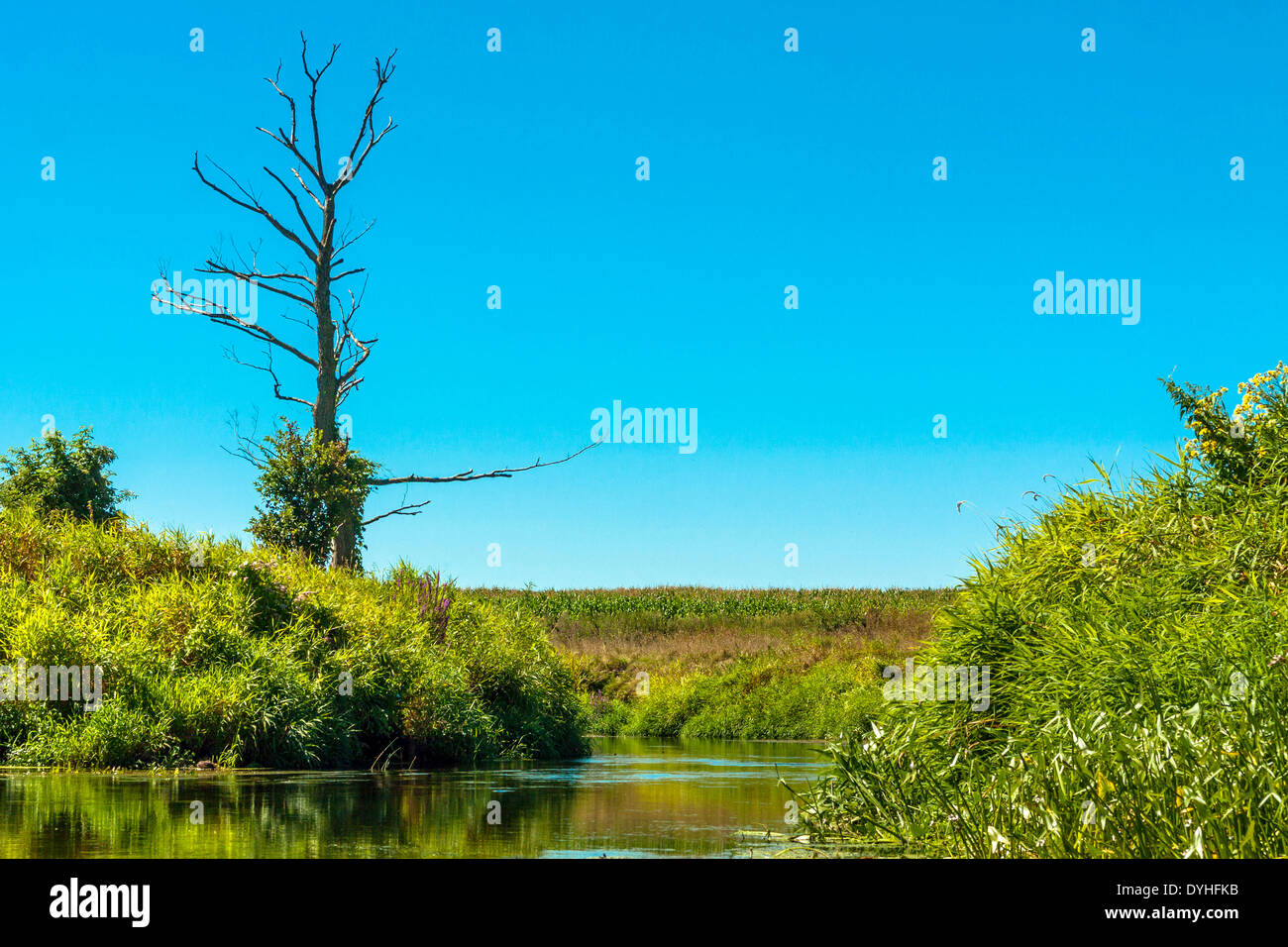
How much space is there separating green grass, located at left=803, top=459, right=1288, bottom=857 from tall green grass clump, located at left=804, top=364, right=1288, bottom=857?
0.01m

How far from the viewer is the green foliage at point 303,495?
2786 cm

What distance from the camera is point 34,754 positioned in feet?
46.5

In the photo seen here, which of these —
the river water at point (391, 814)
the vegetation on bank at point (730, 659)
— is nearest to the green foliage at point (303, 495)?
the vegetation on bank at point (730, 659)

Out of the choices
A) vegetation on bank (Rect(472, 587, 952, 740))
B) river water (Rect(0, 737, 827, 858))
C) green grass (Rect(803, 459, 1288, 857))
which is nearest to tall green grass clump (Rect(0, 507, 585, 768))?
river water (Rect(0, 737, 827, 858))

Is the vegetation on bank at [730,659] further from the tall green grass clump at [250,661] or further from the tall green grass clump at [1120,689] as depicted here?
the tall green grass clump at [1120,689]

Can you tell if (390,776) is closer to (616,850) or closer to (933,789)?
(616,850)

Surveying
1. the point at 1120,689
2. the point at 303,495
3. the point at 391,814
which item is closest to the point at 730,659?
the point at 303,495

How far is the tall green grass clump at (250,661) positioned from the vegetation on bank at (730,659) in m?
2.95

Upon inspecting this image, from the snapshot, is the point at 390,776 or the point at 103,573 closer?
the point at 390,776

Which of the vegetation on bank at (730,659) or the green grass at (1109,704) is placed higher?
the green grass at (1109,704)

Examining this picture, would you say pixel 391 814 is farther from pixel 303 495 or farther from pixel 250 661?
pixel 303 495

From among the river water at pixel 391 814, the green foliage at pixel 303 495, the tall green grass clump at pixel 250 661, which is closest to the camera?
the river water at pixel 391 814
